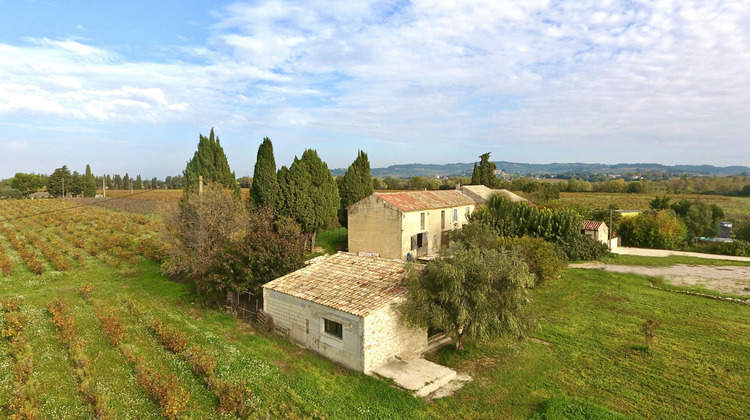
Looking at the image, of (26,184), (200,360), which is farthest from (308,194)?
(26,184)

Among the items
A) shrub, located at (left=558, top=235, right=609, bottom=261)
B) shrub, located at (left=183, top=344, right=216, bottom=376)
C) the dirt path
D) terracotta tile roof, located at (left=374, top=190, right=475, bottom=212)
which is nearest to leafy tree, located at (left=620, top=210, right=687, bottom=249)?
the dirt path

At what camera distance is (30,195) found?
87.7 m

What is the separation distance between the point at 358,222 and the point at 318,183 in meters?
4.74

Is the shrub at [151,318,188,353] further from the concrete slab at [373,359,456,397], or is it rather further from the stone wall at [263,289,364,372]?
the concrete slab at [373,359,456,397]

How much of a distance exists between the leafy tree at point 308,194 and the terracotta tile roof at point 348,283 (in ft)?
39.5

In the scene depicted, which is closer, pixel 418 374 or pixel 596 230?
pixel 418 374

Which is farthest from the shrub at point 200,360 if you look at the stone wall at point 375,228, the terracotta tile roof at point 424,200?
the terracotta tile roof at point 424,200

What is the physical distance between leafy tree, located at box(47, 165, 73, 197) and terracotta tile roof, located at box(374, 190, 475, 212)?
79945 millimetres

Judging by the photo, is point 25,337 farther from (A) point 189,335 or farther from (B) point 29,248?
(B) point 29,248

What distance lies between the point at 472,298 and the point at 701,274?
25.9 meters

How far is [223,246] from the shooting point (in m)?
21.5

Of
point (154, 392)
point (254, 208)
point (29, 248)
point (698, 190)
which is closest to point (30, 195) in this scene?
point (29, 248)

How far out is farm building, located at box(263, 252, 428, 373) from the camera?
14.3 m

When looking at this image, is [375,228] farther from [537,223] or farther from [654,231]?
[654,231]
